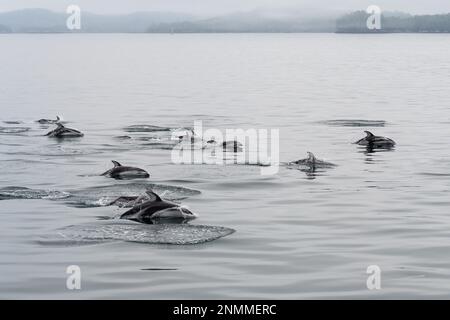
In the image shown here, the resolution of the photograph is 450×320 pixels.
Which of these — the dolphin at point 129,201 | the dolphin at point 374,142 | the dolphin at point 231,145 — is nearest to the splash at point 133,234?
the dolphin at point 129,201

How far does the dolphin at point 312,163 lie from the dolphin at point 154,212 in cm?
963

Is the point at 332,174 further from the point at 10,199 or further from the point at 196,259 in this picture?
the point at 196,259

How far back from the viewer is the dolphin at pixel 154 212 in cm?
2002

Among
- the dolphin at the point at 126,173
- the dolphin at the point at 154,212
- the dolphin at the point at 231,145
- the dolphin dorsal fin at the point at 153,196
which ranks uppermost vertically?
the dolphin dorsal fin at the point at 153,196

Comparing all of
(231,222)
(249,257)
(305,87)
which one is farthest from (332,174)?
(305,87)

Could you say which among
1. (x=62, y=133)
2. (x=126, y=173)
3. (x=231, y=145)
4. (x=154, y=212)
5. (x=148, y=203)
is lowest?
(x=231, y=145)

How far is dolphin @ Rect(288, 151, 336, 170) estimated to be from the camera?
96.7ft

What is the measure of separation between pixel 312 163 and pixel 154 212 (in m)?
10.4

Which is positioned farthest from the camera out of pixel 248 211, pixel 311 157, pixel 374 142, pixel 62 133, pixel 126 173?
pixel 62 133

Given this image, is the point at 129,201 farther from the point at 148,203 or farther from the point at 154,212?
the point at 154,212

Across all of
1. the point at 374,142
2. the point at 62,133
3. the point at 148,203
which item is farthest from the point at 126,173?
the point at 62,133

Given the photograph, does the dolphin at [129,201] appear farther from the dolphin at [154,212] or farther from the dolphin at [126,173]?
the dolphin at [126,173]

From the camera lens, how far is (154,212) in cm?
2008
